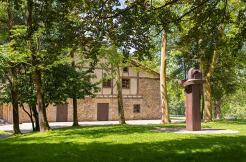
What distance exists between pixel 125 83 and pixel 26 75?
69.3 ft

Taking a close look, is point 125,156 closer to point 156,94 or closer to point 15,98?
point 15,98

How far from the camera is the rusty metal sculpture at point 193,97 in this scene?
18.0 m

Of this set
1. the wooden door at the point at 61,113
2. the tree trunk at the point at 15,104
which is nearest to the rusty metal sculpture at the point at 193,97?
the tree trunk at the point at 15,104

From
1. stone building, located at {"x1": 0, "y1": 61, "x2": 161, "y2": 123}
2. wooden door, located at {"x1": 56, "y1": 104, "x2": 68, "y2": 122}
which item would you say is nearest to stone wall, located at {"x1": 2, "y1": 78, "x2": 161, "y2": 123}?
stone building, located at {"x1": 0, "y1": 61, "x2": 161, "y2": 123}

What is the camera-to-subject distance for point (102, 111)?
46.3 m

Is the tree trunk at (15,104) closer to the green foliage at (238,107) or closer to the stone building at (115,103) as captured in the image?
the stone building at (115,103)

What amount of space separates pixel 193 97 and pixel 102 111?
2902 centimetres

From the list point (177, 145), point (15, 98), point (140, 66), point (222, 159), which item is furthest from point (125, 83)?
point (222, 159)

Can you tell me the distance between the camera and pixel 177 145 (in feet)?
38.6

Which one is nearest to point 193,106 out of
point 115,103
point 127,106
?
point 115,103

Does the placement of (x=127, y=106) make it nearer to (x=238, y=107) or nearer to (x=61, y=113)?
(x=61, y=113)

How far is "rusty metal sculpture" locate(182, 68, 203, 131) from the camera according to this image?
17969 millimetres

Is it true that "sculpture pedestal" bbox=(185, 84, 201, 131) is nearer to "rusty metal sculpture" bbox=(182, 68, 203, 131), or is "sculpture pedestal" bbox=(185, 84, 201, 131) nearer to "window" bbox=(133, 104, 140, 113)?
"rusty metal sculpture" bbox=(182, 68, 203, 131)

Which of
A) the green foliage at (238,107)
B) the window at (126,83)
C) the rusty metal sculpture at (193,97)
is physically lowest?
the green foliage at (238,107)
